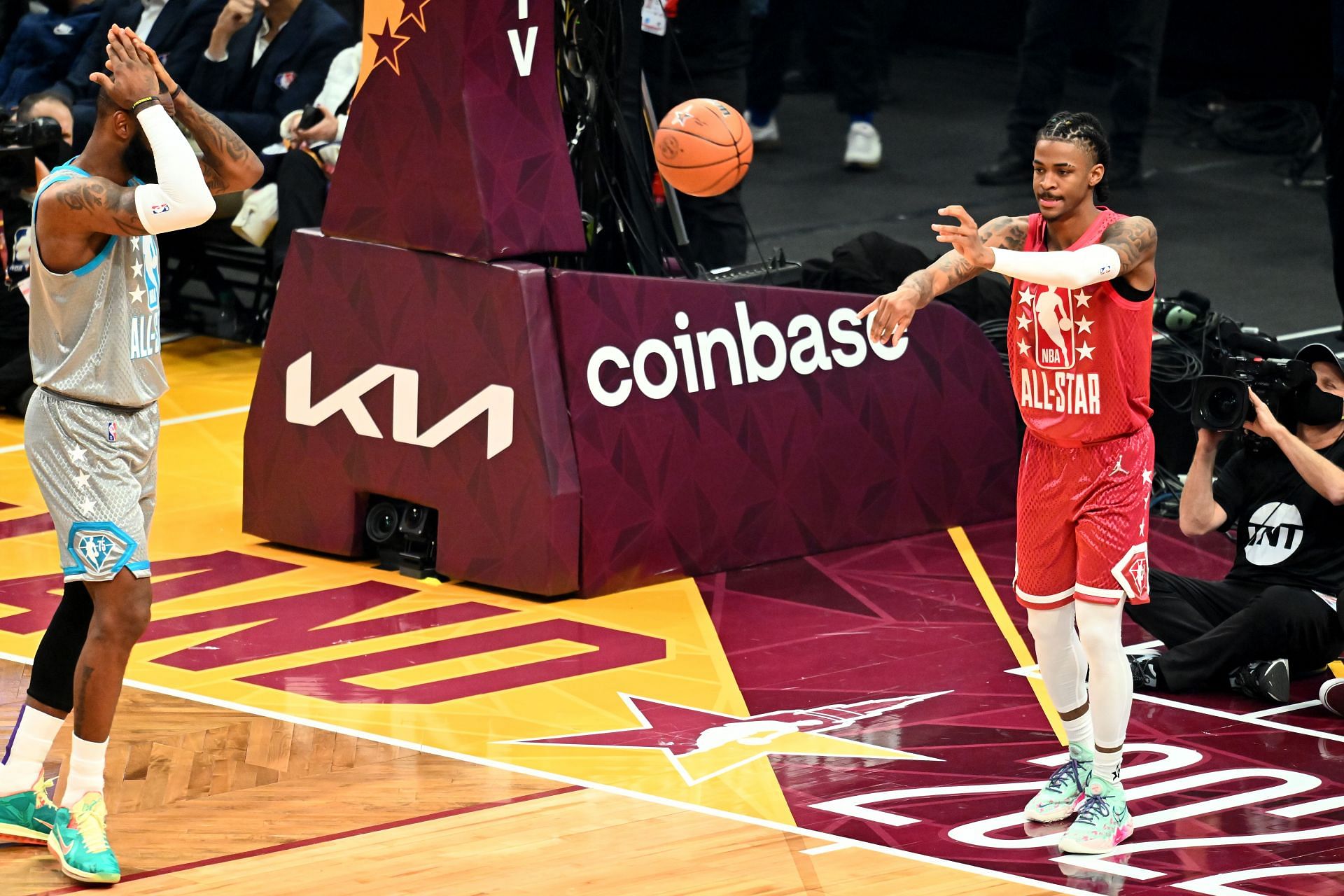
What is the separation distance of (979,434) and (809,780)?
2827 millimetres

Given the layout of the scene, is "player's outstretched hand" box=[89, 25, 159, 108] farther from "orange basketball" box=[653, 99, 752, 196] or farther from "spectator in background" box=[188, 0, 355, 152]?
"spectator in background" box=[188, 0, 355, 152]

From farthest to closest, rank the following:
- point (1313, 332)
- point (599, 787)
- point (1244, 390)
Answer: point (1313, 332)
point (1244, 390)
point (599, 787)

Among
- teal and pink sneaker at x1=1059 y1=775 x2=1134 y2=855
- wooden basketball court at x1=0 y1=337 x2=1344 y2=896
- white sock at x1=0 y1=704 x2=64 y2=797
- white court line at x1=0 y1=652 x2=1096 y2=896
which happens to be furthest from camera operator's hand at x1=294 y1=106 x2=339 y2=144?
teal and pink sneaker at x1=1059 y1=775 x2=1134 y2=855

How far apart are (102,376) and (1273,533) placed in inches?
145

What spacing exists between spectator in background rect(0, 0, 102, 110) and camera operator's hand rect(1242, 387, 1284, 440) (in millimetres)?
7943

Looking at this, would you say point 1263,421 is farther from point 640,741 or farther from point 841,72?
point 841,72

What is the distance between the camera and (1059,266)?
4.79m

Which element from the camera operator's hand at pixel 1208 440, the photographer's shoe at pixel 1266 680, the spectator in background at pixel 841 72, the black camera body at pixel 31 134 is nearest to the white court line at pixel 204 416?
the black camera body at pixel 31 134

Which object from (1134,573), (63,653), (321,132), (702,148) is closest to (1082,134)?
(1134,573)

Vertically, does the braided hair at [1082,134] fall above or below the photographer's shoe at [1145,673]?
above

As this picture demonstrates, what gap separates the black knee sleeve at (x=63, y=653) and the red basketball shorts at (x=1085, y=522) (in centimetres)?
240

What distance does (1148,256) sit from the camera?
5.01 metres

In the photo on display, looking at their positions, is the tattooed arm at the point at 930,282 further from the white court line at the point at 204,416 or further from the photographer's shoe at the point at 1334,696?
the white court line at the point at 204,416

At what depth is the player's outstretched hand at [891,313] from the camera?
4816 millimetres
